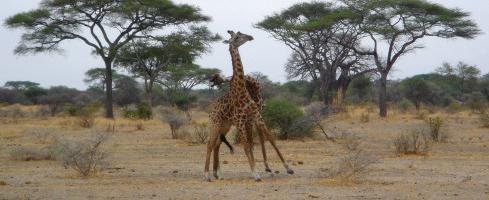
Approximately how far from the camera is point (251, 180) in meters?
11.2

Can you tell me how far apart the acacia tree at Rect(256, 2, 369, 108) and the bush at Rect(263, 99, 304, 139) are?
675 inches

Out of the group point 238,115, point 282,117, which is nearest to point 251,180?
point 238,115

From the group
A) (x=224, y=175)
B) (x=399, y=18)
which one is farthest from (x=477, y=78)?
(x=224, y=175)

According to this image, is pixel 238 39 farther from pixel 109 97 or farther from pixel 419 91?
pixel 419 91

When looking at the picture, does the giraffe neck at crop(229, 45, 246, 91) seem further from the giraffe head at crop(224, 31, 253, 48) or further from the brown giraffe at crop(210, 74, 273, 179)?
the brown giraffe at crop(210, 74, 273, 179)

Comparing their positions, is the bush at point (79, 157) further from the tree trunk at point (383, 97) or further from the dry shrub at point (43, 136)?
the tree trunk at point (383, 97)

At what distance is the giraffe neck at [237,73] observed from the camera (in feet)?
37.6

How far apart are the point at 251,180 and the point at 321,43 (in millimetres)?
28397

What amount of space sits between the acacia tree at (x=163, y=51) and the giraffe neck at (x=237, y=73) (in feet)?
81.9

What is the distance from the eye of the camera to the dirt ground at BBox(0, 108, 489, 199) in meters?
9.61

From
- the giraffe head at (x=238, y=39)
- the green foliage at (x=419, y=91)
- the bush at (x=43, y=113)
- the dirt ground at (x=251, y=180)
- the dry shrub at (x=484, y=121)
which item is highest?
the green foliage at (x=419, y=91)

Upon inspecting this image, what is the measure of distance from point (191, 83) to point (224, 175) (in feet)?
144

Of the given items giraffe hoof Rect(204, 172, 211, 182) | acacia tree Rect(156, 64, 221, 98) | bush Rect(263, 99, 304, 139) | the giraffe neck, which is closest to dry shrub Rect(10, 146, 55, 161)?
giraffe hoof Rect(204, 172, 211, 182)

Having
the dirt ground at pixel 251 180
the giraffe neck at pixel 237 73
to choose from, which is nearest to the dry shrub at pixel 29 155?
the dirt ground at pixel 251 180
